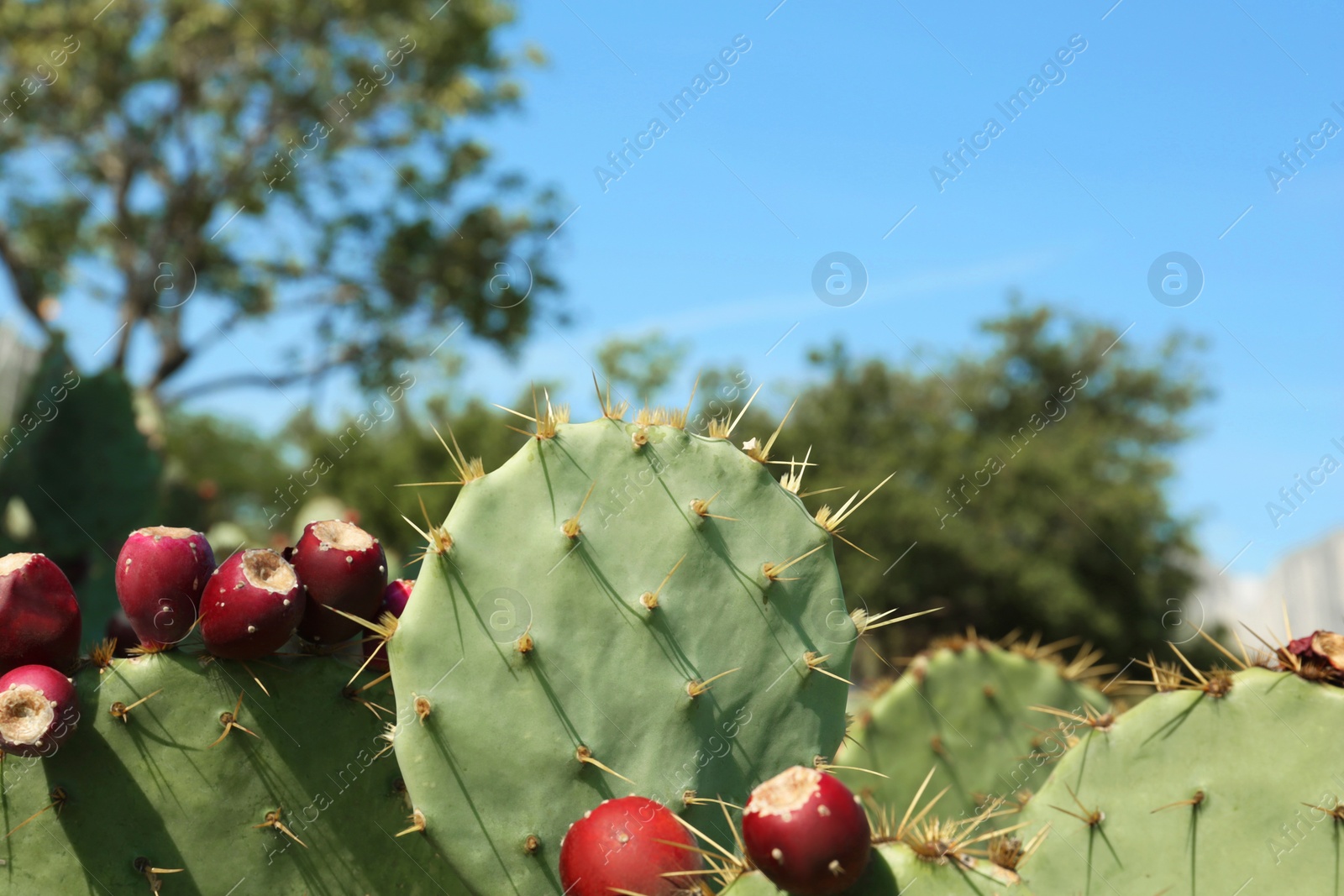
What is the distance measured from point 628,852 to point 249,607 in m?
0.66

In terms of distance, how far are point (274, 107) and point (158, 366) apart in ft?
10.3

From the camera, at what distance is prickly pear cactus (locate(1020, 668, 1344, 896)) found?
61.8 inches

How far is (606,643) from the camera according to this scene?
5.49 ft

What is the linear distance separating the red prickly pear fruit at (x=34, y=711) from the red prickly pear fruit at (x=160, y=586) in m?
0.15

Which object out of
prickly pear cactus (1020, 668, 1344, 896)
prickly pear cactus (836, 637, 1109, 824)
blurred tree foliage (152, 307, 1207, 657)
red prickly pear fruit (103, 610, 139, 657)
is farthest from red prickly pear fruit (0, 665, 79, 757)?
blurred tree foliage (152, 307, 1207, 657)

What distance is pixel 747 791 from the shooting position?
1696mm

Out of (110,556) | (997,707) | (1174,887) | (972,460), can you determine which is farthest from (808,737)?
(972,460)

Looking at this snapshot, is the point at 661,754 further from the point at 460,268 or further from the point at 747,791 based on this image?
the point at 460,268

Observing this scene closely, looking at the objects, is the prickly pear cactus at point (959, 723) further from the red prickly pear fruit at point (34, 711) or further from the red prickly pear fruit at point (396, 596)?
the red prickly pear fruit at point (34, 711)

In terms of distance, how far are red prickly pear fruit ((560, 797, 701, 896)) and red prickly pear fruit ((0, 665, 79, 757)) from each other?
72 cm

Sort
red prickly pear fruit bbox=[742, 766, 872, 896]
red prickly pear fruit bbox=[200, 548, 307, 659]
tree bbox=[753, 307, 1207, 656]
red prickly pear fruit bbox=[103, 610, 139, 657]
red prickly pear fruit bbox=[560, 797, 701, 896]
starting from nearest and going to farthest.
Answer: red prickly pear fruit bbox=[742, 766, 872, 896] → red prickly pear fruit bbox=[560, 797, 701, 896] → red prickly pear fruit bbox=[200, 548, 307, 659] → red prickly pear fruit bbox=[103, 610, 139, 657] → tree bbox=[753, 307, 1207, 656]

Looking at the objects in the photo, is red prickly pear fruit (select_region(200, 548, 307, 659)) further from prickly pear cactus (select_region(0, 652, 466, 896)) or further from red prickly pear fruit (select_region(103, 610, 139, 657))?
red prickly pear fruit (select_region(103, 610, 139, 657))

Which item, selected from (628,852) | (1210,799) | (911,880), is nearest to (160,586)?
(628,852)

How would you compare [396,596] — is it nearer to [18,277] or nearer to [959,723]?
[959,723]
